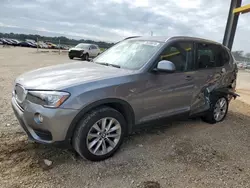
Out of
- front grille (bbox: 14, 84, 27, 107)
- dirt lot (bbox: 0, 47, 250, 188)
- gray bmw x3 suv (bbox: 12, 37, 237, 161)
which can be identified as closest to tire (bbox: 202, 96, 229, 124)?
gray bmw x3 suv (bbox: 12, 37, 237, 161)

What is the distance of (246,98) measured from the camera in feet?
27.1

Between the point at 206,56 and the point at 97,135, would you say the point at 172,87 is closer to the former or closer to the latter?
the point at 206,56

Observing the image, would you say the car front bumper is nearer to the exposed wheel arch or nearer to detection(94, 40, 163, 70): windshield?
the exposed wheel arch

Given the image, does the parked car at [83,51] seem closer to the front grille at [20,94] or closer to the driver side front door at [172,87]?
the driver side front door at [172,87]

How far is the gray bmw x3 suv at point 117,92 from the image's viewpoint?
2793 mm

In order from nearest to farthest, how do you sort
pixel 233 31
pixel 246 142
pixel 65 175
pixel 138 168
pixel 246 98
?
1. pixel 65 175
2. pixel 138 168
3. pixel 246 142
4. pixel 246 98
5. pixel 233 31

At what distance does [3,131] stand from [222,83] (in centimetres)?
426

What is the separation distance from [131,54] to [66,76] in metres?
1.27

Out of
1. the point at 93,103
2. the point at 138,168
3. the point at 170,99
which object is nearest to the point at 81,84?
the point at 93,103

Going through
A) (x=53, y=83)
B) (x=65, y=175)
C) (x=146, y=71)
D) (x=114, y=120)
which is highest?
(x=146, y=71)

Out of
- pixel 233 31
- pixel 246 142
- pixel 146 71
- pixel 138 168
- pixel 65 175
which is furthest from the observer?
pixel 233 31

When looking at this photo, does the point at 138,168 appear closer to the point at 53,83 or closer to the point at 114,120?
the point at 114,120

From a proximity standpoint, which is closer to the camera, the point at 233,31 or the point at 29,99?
the point at 29,99

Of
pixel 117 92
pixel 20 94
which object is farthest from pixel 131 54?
pixel 20 94
